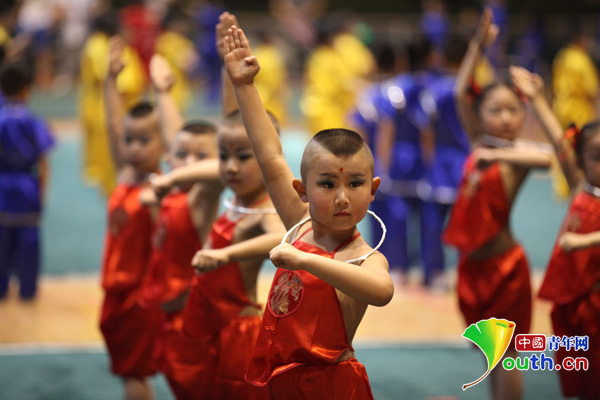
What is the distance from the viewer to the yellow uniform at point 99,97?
9.73 m

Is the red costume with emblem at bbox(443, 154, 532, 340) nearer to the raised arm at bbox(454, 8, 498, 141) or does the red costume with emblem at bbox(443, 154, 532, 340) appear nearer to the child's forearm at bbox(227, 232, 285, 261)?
the raised arm at bbox(454, 8, 498, 141)

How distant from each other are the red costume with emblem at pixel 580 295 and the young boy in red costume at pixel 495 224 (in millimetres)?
414

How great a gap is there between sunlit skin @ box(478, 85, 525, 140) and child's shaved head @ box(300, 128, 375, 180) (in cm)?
176

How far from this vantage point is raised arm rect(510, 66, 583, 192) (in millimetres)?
3387

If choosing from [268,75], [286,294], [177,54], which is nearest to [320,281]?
[286,294]

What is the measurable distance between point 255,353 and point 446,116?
4.45m

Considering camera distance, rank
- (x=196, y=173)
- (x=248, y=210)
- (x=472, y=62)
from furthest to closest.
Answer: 1. (x=472, y=62)
2. (x=196, y=173)
3. (x=248, y=210)

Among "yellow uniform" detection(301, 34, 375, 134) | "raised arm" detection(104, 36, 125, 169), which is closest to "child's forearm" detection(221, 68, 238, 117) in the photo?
"raised arm" detection(104, 36, 125, 169)

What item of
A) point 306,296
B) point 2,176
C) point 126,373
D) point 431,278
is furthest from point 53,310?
point 306,296

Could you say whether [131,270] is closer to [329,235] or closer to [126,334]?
[126,334]

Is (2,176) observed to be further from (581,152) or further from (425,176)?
(581,152)

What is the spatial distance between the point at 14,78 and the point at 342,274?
4686 millimetres

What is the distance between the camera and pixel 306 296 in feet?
7.58

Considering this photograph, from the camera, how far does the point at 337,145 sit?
2256mm
